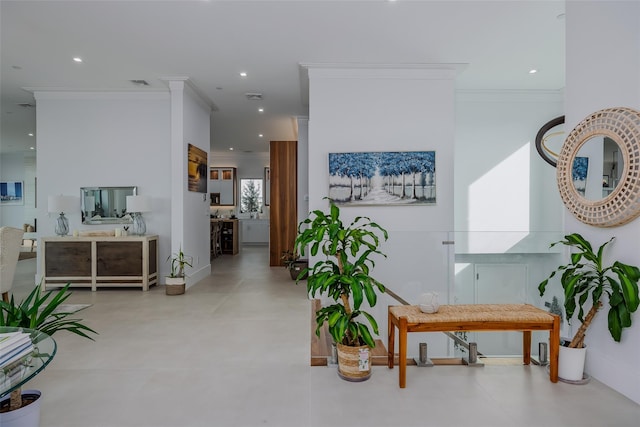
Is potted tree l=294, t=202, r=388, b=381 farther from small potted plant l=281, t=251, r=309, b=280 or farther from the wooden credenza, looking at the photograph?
the wooden credenza

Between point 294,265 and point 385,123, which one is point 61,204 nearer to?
point 294,265

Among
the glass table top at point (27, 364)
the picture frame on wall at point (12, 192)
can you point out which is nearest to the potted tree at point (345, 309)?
the glass table top at point (27, 364)

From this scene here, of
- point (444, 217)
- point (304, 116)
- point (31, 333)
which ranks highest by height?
point (304, 116)

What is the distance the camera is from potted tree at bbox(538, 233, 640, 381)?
7.29ft

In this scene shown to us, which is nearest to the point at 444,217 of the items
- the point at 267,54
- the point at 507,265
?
the point at 507,265

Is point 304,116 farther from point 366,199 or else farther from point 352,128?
point 366,199

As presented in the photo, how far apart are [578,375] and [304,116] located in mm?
5854

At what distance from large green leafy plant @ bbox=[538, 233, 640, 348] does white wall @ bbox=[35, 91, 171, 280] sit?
5.41 m

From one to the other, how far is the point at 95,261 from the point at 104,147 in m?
1.86

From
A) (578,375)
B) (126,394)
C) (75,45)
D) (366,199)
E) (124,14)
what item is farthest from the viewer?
(366,199)

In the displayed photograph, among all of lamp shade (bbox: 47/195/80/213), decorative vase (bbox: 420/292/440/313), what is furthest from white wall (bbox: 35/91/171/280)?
decorative vase (bbox: 420/292/440/313)

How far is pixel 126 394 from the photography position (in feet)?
7.72

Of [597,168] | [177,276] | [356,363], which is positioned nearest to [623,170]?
[597,168]

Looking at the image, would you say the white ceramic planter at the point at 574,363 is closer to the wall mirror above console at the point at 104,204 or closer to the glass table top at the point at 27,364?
the glass table top at the point at 27,364
